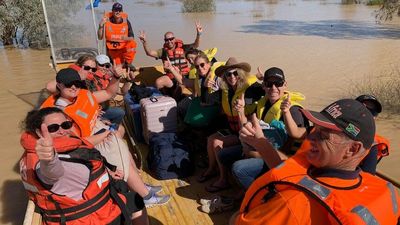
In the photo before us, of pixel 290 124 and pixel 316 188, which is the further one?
pixel 290 124

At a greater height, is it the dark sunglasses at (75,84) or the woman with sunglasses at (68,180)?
the dark sunglasses at (75,84)

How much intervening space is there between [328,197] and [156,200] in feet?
7.25

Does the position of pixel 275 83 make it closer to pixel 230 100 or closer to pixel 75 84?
pixel 230 100

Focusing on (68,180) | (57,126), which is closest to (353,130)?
(68,180)

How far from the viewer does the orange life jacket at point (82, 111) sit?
3166 mm

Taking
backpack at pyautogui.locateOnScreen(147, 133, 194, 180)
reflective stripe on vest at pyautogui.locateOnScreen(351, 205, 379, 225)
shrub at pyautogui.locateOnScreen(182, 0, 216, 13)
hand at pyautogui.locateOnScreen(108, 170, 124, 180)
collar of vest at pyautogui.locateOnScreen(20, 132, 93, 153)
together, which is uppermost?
shrub at pyautogui.locateOnScreen(182, 0, 216, 13)

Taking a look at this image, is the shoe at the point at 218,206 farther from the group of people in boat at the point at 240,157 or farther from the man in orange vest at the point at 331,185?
the man in orange vest at the point at 331,185

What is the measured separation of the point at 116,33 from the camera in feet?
22.2

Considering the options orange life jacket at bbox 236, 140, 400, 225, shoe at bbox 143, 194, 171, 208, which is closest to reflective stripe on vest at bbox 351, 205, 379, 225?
orange life jacket at bbox 236, 140, 400, 225

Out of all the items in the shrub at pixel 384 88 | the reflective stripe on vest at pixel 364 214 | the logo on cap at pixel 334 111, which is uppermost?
the logo on cap at pixel 334 111

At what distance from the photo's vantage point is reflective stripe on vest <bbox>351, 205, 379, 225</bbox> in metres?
1.32

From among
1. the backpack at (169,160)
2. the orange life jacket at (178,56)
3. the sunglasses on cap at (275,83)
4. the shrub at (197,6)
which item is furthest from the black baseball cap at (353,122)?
the shrub at (197,6)

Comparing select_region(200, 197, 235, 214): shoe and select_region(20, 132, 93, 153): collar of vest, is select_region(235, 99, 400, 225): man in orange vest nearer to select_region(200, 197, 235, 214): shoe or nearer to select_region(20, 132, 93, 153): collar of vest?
select_region(20, 132, 93, 153): collar of vest

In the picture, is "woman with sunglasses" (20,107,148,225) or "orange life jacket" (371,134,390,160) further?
"orange life jacket" (371,134,390,160)
